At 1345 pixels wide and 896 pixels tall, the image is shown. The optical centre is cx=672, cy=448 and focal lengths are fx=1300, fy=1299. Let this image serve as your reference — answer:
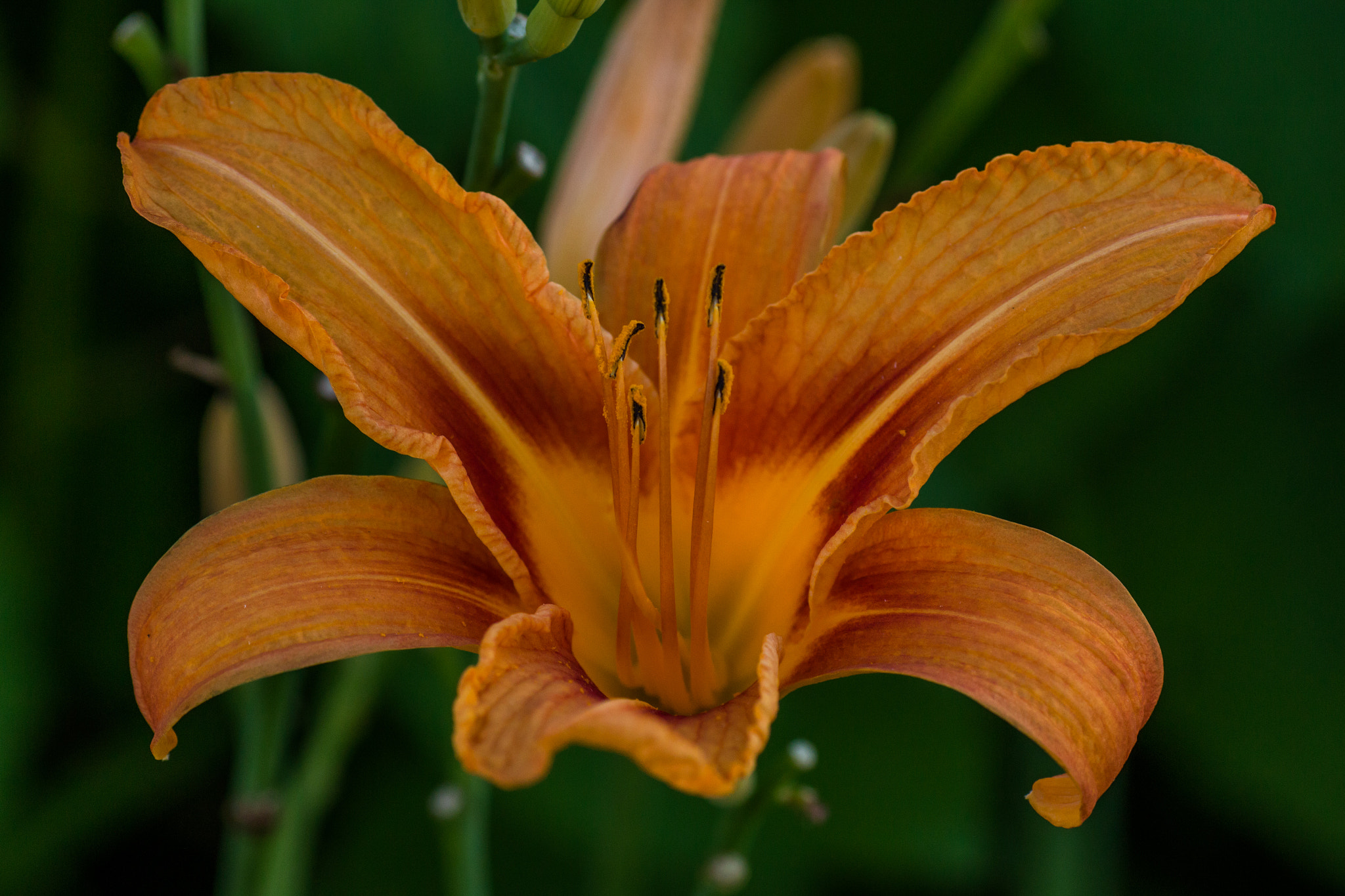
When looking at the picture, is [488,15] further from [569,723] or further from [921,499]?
[921,499]

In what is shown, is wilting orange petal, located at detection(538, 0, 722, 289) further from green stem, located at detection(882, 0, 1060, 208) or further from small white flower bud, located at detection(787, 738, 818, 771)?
small white flower bud, located at detection(787, 738, 818, 771)

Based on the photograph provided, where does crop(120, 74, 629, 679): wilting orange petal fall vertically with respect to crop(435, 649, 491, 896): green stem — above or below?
above

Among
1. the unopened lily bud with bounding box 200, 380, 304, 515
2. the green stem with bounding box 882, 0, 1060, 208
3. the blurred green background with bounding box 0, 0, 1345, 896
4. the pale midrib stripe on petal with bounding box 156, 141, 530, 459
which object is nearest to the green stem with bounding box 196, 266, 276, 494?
the unopened lily bud with bounding box 200, 380, 304, 515

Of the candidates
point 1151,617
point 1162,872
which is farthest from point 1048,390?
point 1162,872

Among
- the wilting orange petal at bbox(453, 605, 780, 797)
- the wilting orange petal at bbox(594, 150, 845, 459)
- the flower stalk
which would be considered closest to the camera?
the wilting orange petal at bbox(453, 605, 780, 797)

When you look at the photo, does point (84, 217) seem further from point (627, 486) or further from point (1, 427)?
point (627, 486)

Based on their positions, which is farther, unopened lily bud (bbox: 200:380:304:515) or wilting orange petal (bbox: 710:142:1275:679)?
unopened lily bud (bbox: 200:380:304:515)
